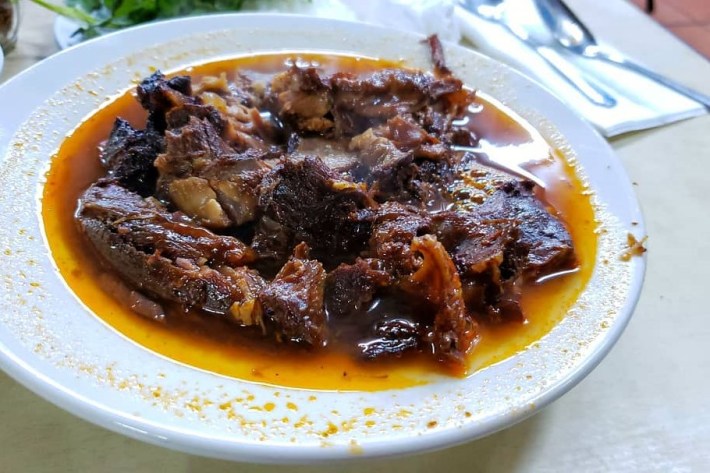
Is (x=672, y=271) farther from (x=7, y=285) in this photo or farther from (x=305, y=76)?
(x=7, y=285)

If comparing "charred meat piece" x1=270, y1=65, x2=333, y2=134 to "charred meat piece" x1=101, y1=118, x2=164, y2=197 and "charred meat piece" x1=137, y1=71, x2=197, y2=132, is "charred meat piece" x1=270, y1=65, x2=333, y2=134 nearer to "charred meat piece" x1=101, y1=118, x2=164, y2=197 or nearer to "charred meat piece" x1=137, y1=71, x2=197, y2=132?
"charred meat piece" x1=137, y1=71, x2=197, y2=132

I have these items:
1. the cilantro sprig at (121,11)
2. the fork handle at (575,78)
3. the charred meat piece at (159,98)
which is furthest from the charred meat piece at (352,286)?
the cilantro sprig at (121,11)

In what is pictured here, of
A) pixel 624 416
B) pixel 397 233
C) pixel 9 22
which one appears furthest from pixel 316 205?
pixel 9 22

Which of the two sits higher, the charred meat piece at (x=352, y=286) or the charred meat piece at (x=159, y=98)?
the charred meat piece at (x=159, y=98)

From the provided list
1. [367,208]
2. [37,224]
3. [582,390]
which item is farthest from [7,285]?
[582,390]

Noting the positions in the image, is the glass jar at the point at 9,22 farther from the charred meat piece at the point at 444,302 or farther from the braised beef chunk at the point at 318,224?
the charred meat piece at the point at 444,302

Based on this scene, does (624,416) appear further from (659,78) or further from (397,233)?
(659,78)

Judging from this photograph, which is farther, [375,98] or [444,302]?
[375,98]
